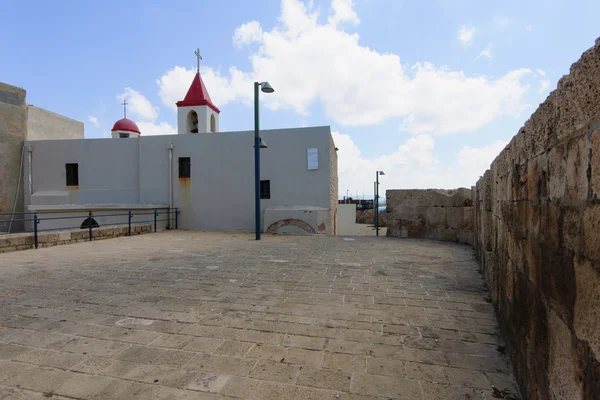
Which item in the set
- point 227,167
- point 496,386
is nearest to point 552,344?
point 496,386

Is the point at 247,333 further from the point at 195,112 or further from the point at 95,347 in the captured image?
the point at 195,112

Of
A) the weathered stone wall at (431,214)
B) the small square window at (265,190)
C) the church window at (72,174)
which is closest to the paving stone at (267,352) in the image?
the weathered stone wall at (431,214)

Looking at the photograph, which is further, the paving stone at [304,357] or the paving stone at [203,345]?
the paving stone at [203,345]

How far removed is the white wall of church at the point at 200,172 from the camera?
1286 centimetres

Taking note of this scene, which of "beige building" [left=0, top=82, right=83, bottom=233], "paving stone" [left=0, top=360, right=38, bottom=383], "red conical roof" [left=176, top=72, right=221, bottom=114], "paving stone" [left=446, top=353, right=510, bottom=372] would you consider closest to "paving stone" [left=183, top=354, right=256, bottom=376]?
"paving stone" [left=0, top=360, right=38, bottom=383]

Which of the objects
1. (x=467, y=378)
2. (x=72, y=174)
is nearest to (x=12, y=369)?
(x=467, y=378)

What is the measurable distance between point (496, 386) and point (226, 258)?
522 centimetres

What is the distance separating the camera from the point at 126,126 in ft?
76.4

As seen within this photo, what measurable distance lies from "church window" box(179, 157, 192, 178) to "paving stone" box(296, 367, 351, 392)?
43.0 feet

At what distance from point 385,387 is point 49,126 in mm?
23510

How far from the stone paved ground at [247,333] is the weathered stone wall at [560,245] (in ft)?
1.85

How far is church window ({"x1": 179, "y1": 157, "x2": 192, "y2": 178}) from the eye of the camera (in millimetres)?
14064

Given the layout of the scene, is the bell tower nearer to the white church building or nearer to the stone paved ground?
the white church building

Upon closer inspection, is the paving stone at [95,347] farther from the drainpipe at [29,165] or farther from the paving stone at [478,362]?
the drainpipe at [29,165]
